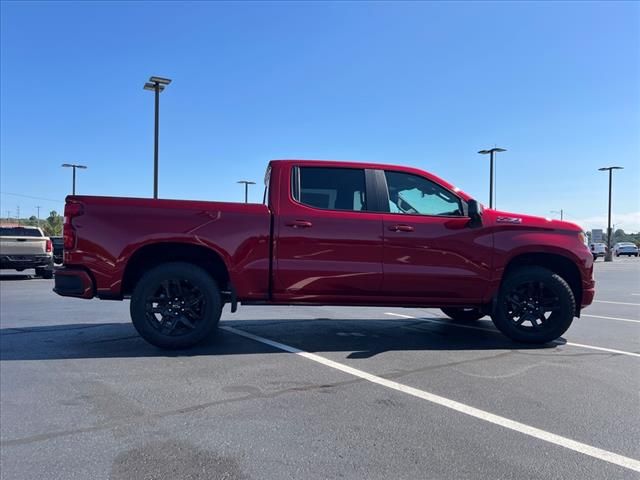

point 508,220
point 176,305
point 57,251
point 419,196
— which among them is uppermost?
point 419,196

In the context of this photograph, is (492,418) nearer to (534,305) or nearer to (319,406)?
(319,406)

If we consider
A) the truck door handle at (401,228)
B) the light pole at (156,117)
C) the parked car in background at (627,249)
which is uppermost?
the light pole at (156,117)

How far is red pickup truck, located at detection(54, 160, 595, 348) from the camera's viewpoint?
532 cm

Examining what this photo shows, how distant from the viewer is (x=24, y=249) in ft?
54.2

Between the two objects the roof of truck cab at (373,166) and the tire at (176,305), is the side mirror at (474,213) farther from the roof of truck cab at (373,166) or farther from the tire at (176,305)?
the tire at (176,305)

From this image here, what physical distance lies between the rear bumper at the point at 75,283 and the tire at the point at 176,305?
1.53ft

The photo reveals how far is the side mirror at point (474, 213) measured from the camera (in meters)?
5.57

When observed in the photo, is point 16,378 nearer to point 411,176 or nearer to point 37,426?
point 37,426

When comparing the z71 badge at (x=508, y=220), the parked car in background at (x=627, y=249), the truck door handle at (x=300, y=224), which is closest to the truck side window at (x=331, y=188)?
the truck door handle at (x=300, y=224)

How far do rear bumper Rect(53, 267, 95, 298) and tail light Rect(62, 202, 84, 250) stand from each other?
269 mm

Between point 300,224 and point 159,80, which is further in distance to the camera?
point 159,80

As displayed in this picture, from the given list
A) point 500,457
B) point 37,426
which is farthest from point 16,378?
point 500,457

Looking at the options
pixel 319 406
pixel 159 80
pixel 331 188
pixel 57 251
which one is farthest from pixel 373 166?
pixel 57 251

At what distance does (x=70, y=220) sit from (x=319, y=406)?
3.28 meters
